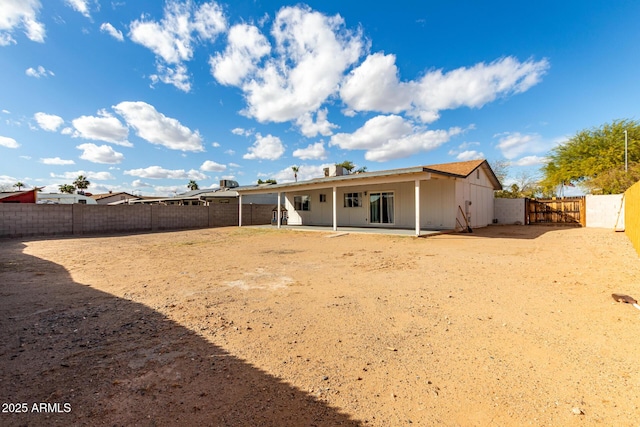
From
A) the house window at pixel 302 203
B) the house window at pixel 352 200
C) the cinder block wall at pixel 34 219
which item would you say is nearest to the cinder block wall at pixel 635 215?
the house window at pixel 352 200

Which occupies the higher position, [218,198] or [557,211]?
[218,198]

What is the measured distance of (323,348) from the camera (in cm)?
272

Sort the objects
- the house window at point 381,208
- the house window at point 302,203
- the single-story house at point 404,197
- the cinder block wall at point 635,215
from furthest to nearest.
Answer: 1. the house window at point 302,203
2. the house window at point 381,208
3. the single-story house at point 404,197
4. the cinder block wall at point 635,215

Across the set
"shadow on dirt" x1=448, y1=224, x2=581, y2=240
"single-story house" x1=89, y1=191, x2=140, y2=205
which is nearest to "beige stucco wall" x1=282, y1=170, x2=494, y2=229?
"shadow on dirt" x1=448, y1=224, x2=581, y2=240

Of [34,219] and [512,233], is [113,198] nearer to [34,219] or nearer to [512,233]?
[34,219]

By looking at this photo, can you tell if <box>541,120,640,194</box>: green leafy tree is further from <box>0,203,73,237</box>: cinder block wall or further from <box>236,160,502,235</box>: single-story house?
<box>0,203,73,237</box>: cinder block wall

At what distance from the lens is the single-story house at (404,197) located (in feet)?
42.5

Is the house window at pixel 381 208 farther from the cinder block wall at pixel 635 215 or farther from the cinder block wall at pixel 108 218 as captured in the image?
the cinder block wall at pixel 108 218

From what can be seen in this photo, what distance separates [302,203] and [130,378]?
689 inches

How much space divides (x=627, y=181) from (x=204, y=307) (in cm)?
2284

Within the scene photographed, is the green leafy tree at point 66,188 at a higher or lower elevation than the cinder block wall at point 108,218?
higher

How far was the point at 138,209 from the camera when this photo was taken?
16.4 m

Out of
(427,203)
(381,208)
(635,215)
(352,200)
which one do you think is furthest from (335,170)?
(635,215)

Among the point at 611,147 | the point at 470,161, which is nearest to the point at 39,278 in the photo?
the point at 470,161
